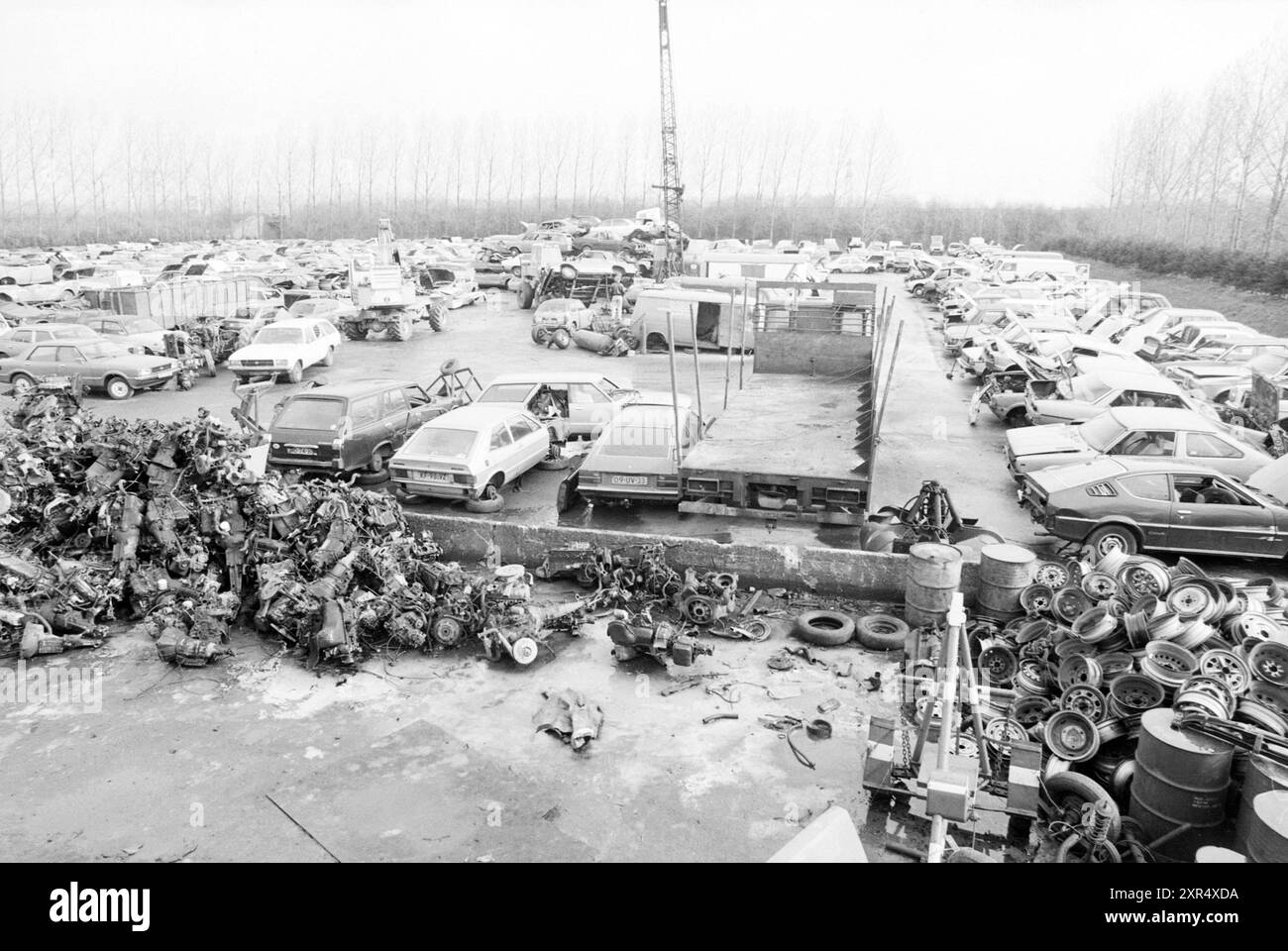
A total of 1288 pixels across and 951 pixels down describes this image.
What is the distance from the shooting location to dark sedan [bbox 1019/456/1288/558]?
10.7 metres

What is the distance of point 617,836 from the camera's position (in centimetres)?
589

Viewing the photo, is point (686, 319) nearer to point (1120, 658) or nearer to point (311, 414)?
point (311, 414)

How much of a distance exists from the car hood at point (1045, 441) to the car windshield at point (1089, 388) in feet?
10.4

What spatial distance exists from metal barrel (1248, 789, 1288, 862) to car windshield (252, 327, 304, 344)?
22.9 metres

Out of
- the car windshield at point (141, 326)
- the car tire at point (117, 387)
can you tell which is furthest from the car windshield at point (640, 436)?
the car windshield at point (141, 326)

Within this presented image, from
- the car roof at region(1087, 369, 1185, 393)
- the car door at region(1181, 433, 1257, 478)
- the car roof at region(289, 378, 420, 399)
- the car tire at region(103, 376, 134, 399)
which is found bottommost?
the car tire at region(103, 376, 134, 399)

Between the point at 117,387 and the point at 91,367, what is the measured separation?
877 millimetres

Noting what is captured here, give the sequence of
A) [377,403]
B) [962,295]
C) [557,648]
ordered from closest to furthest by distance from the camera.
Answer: [557,648] → [377,403] → [962,295]

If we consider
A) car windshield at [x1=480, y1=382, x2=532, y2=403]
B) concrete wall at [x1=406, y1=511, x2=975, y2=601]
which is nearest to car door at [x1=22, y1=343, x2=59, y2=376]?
car windshield at [x1=480, y1=382, x2=532, y2=403]

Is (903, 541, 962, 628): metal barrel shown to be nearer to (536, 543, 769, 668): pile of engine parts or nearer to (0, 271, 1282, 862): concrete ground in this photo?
(0, 271, 1282, 862): concrete ground

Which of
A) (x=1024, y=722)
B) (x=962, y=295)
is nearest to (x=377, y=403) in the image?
(x=1024, y=722)

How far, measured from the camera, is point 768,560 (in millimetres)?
9977
